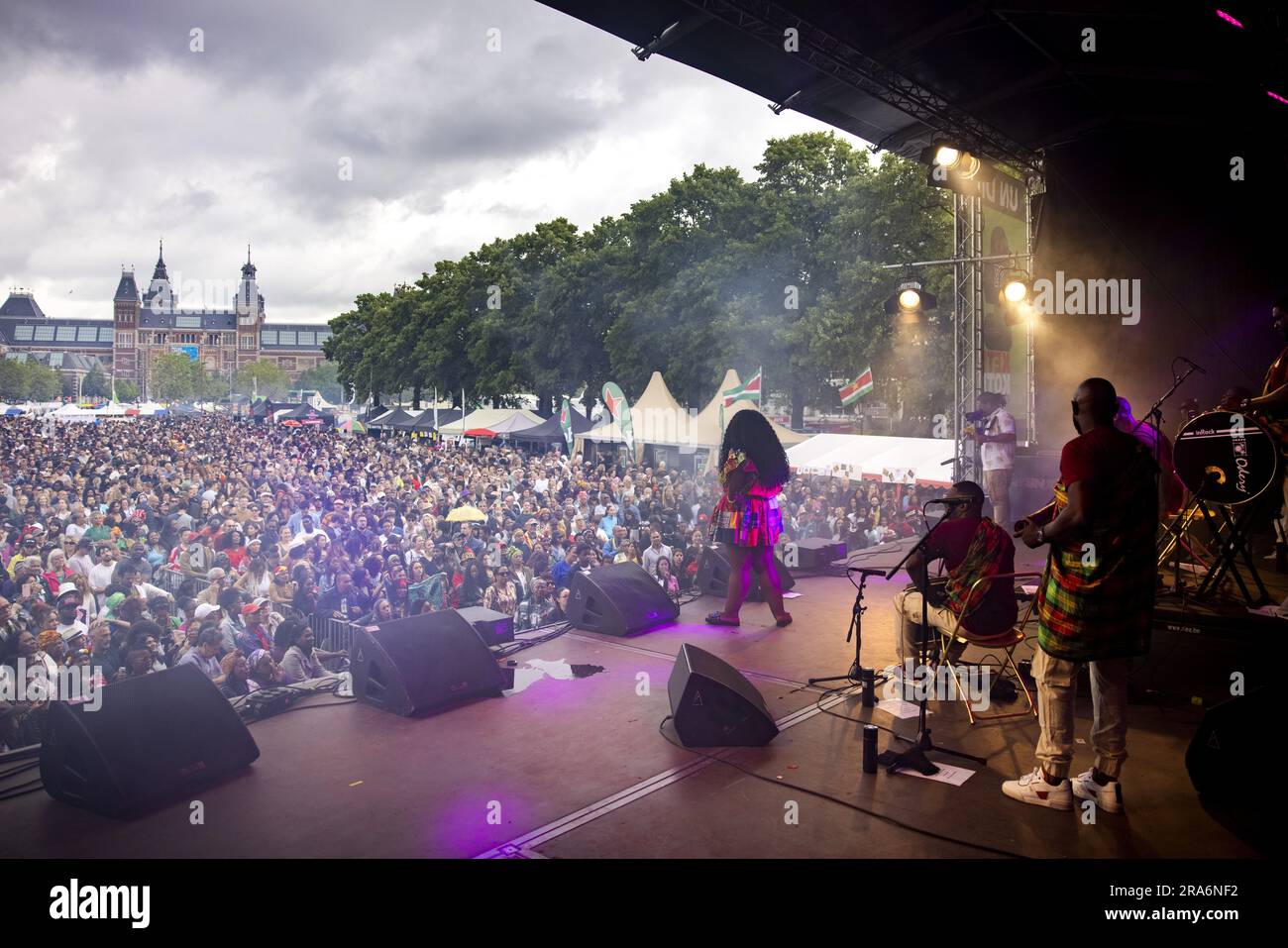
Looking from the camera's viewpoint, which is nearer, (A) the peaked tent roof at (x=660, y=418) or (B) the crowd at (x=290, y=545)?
(B) the crowd at (x=290, y=545)

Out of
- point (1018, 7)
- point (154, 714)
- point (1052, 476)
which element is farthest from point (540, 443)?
point (154, 714)

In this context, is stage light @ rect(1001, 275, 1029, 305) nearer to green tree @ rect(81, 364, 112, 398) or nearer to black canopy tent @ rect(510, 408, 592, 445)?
black canopy tent @ rect(510, 408, 592, 445)

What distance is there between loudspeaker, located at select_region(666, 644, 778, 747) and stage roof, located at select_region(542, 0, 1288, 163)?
16.5 feet

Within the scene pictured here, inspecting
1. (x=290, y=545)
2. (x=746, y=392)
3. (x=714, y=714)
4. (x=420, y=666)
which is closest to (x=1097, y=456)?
(x=714, y=714)

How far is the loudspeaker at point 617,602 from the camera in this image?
6230 mm

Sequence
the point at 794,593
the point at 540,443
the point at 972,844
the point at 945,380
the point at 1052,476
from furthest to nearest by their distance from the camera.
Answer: the point at 540,443
the point at 945,380
the point at 1052,476
the point at 794,593
the point at 972,844

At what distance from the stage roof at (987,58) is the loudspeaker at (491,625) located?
4.65 meters

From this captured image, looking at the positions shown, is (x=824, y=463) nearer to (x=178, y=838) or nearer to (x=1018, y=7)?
(x=1018, y=7)

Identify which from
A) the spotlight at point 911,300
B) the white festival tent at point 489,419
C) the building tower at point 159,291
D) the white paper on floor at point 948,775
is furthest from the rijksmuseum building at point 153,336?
the white paper on floor at point 948,775

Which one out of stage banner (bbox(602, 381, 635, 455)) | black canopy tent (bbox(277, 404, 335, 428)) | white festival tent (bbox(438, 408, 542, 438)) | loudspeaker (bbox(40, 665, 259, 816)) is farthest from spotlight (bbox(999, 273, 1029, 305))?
black canopy tent (bbox(277, 404, 335, 428))

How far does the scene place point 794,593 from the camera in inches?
301

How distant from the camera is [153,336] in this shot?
7919 centimetres

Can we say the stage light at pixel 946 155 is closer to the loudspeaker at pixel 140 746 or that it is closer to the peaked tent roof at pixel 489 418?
the loudspeaker at pixel 140 746

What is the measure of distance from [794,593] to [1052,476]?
4216mm
